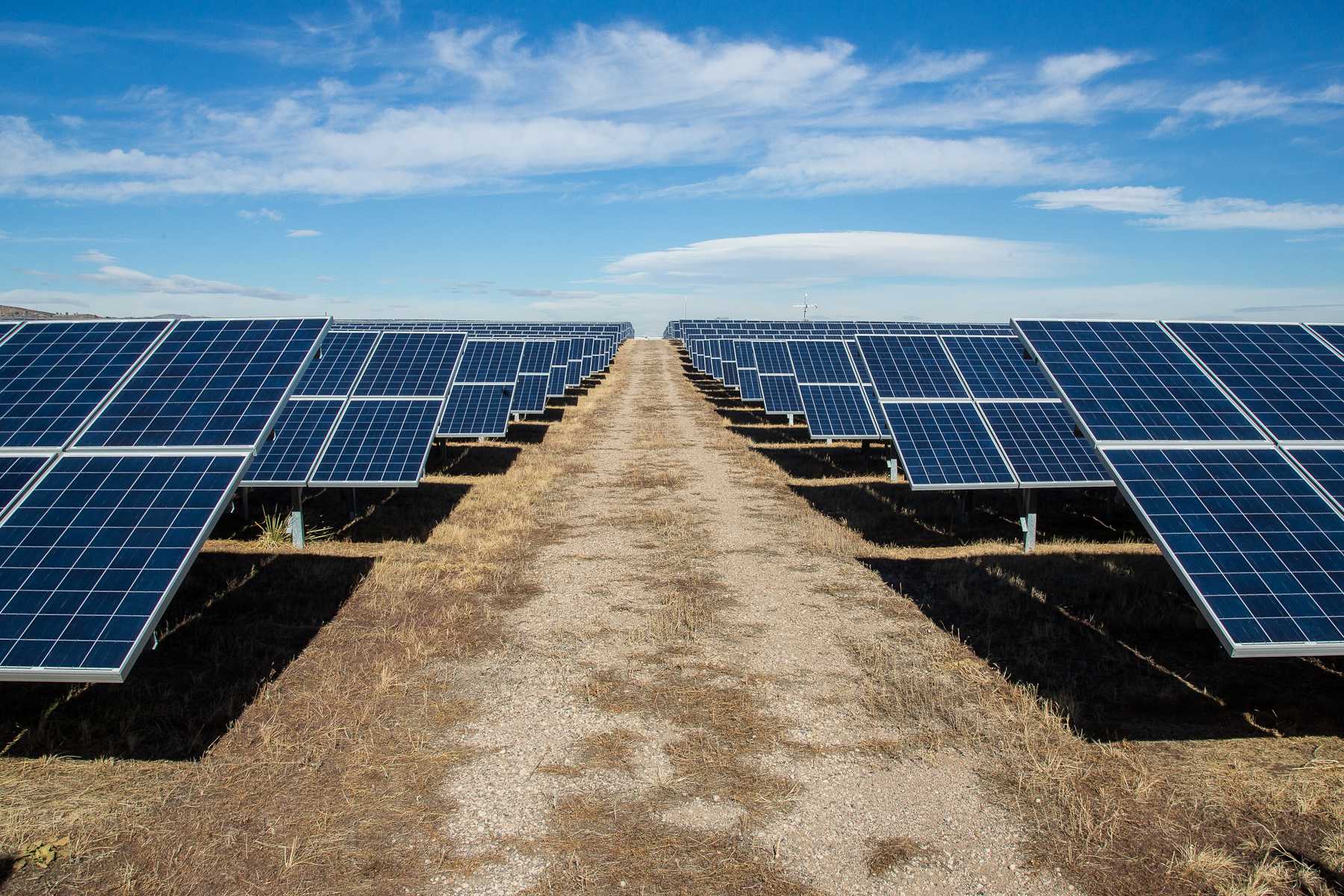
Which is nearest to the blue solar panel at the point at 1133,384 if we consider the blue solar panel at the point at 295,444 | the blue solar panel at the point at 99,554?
the blue solar panel at the point at 99,554

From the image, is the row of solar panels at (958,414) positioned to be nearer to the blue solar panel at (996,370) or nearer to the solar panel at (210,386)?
the blue solar panel at (996,370)

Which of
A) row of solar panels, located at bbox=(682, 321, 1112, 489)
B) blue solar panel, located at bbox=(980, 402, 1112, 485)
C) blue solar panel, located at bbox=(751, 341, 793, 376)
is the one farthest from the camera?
blue solar panel, located at bbox=(751, 341, 793, 376)

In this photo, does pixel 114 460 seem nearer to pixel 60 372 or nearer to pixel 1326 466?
pixel 60 372

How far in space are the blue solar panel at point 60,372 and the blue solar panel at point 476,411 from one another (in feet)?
30.3

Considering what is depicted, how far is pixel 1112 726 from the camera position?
7902mm

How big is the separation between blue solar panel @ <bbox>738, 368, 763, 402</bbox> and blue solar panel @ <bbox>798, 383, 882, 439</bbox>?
931 cm

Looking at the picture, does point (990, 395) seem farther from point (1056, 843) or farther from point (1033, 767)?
point (1056, 843)

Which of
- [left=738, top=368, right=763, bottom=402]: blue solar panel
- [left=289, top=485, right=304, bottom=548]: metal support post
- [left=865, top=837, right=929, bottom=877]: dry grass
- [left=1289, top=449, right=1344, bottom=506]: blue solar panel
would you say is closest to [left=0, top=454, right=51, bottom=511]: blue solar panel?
[left=289, top=485, right=304, bottom=548]: metal support post

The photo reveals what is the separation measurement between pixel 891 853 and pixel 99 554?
255 inches

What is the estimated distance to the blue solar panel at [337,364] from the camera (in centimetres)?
1770

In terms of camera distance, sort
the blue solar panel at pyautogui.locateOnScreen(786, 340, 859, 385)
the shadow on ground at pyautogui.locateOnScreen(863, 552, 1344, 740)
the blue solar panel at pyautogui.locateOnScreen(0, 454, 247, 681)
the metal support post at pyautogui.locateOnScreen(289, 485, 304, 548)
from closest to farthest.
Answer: the blue solar panel at pyautogui.locateOnScreen(0, 454, 247, 681) → the shadow on ground at pyautogui.locateOnScreen(863, 552, 1344, 740) → the metal support post at pyautogui.locateOnScreen(289, 485, 304, 548) → the blue solar panel at pyautogui.locateOnScreen(786, 340, 859, 385)

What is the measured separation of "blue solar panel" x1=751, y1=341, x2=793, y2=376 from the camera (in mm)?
33312

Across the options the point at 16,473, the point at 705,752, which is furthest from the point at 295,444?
the point at 705,752

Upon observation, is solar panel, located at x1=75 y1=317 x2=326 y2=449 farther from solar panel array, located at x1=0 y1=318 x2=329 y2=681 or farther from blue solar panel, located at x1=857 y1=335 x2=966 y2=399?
blue solar panel, located at x1=857 y1=335 x2=966 y2=399
